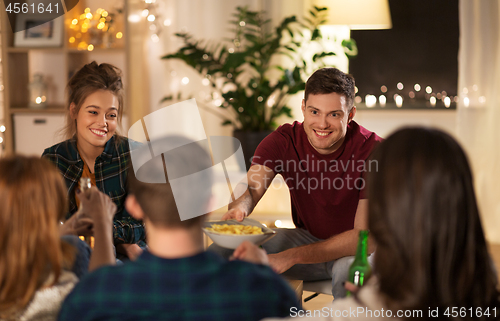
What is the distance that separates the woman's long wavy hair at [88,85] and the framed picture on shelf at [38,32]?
5.99 ft

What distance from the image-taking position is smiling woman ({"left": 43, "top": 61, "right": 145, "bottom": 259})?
159 centimetres

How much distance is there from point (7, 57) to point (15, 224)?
2.89 m

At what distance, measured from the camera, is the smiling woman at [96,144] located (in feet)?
5.22

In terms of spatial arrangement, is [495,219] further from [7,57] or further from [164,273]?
[7,57]

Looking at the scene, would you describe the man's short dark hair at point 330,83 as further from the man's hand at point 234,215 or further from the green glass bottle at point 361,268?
the green glass bottle at point 361,268

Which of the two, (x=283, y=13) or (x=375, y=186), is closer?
(x=375, y=186)

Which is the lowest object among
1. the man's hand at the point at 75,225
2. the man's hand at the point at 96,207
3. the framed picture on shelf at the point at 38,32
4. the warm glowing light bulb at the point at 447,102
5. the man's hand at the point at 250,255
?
the man's hand at the point at 250,255

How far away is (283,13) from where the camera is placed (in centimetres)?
336

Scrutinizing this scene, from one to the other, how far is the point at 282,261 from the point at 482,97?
2.30 metres

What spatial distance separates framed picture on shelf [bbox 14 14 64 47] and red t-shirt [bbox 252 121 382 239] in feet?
7.09

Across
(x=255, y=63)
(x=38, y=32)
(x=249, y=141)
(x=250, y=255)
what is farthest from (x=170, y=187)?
(x=38, y=32)

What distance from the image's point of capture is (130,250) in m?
1.51

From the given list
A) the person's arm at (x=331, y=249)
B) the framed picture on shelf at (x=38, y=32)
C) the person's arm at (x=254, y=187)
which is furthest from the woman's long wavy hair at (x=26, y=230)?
the framed picture on shelf at (x=38, y=32)

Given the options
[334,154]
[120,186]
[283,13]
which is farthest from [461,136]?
[120,186]
